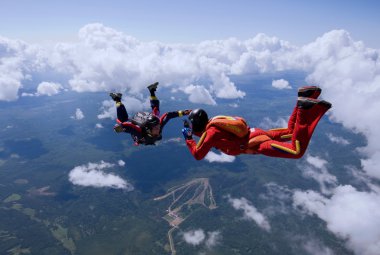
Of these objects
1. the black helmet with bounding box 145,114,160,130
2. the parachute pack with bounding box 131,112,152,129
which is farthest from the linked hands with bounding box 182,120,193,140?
the parachute pack with bounding box 131,112,152,129

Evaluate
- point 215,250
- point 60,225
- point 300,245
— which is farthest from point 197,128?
point 300,245

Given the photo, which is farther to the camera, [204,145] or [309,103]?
[204,145]

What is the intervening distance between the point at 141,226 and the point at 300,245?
118m

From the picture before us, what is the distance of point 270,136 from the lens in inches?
346

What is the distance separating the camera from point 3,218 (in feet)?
619

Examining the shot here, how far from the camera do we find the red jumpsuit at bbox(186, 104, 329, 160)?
7074 mm

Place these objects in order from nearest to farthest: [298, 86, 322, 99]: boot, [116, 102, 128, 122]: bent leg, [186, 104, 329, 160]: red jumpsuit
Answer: [186, 104, 329, 160]: red jumpsuit
[298, 86, 322, 99]: boot
[116, 102, 128, 122]: bent leg

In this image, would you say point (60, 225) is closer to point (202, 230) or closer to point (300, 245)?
point (202, 230)

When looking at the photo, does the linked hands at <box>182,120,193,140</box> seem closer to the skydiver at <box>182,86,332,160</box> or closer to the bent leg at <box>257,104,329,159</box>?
the skydiver at <box>182,86,332,160</box>

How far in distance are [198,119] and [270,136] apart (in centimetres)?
249

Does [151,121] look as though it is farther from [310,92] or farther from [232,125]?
[310,92]

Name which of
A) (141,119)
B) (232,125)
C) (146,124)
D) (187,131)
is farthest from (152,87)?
(232,125)

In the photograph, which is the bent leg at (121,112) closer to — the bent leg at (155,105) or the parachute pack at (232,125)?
the bent leg at (155,105)

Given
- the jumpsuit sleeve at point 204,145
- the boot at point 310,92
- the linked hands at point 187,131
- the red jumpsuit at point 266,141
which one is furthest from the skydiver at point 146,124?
the boot at point 310,92
